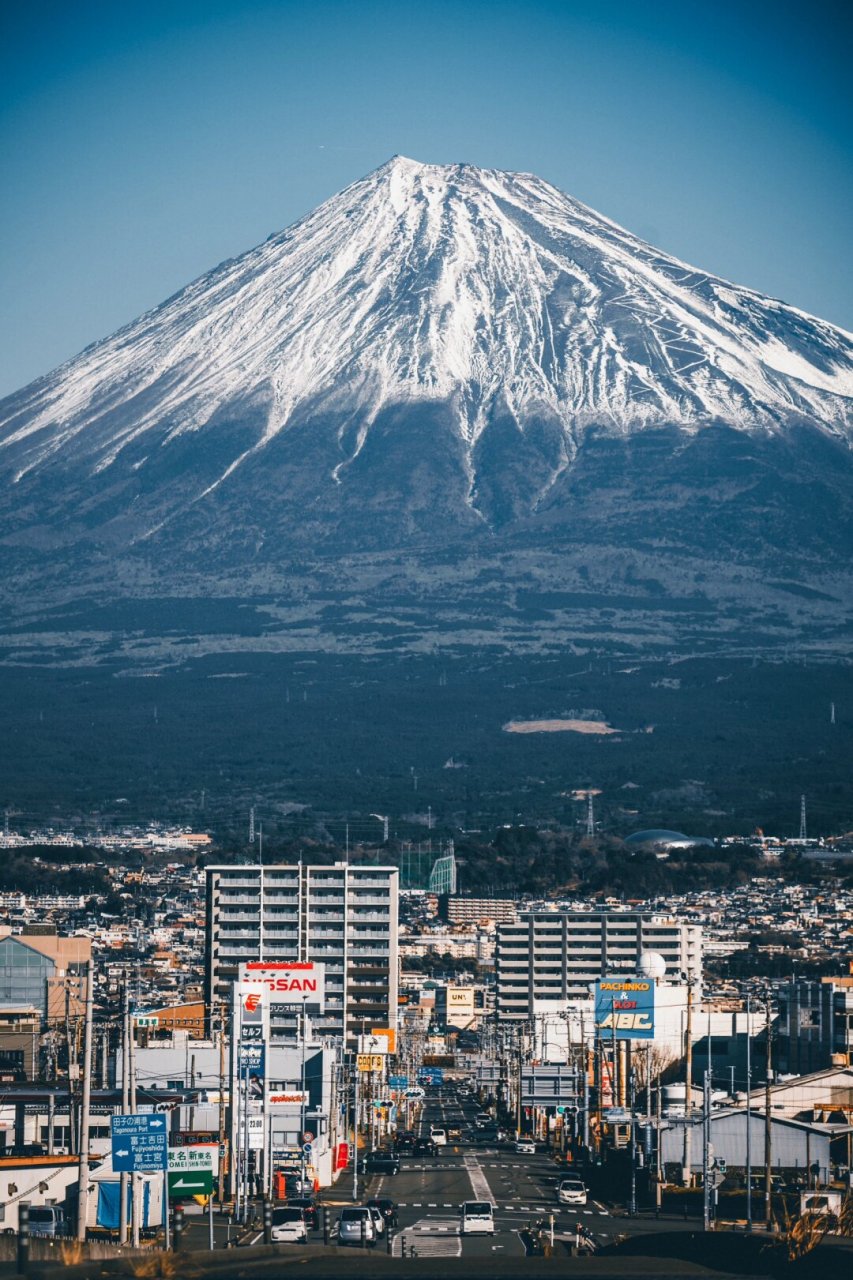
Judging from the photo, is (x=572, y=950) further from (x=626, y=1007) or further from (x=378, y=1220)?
(x=378, y=1220)

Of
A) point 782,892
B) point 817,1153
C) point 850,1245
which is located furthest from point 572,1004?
point 850,1245

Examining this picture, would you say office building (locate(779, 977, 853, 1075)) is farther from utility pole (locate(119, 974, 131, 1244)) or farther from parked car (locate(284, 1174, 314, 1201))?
utility pole (locate(119, 974, 131, 1244))

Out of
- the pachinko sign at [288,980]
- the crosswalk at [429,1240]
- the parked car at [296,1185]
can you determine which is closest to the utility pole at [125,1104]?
the crosswalk at [429,1240]

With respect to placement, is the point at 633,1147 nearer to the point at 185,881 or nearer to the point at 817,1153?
the point at 817,1153

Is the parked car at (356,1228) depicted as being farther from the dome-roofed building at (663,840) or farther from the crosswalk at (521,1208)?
the dome-roofed building at (663,840)

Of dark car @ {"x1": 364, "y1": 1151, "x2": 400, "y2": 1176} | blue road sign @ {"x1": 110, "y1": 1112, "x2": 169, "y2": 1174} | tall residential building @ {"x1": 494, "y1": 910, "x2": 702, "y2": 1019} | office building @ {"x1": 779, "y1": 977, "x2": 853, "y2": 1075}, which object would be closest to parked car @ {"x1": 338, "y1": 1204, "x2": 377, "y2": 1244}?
blue road sign @ {"x1": 110, "y1": 1112, "x2": 169, "y2": 1174}
